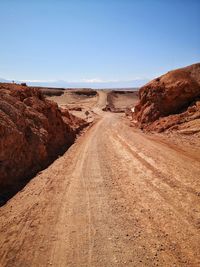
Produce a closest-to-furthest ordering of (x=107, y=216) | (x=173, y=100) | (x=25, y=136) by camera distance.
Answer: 1. (x=107, y=216)
2. (x=25, y=136)
3. (x=173, y=100)

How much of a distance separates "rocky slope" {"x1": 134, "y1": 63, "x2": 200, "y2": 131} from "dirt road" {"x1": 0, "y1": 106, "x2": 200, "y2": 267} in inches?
287

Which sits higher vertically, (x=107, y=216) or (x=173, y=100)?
(x=173, y=100)

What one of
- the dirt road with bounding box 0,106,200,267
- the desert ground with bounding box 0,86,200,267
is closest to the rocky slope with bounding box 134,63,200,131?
the desert ground with bounding box 0,86,200,267

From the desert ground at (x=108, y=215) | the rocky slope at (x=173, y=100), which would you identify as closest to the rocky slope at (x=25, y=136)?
the desert ground at (x=108, y=215)

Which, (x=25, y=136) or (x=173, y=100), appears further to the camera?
(x=173, y=100)

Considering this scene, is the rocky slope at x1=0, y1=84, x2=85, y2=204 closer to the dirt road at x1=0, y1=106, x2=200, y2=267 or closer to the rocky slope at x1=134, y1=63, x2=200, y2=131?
the dirt road at x1=0, y1=106, x2=200, y2=267

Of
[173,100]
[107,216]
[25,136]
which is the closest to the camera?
[107,216]

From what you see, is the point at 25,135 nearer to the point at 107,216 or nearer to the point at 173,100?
the point at 107,216

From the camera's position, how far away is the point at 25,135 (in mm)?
12117

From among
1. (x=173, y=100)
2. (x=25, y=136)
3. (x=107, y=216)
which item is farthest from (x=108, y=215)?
(x=173, y=100)

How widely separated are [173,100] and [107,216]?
1502 cm

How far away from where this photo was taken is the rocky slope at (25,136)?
988cm

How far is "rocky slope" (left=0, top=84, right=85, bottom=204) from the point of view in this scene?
988 centimetres

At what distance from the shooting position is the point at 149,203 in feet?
24.1
